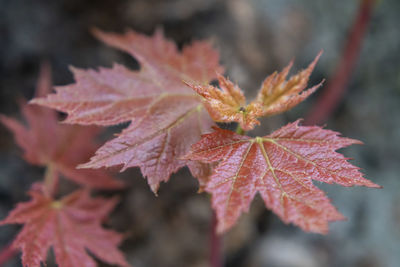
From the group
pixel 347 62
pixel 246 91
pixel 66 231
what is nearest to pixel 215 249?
pixel 66 231

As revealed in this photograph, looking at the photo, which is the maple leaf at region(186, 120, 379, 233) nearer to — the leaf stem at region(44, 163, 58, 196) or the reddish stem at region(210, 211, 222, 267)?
the reddish stem at region(210, 211, 222, 267)

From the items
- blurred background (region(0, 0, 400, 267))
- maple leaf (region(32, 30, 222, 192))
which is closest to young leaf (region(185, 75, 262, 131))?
maple leaf (region(32, 30, 222, 192))

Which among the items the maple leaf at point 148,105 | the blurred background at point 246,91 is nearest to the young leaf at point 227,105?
the maple leaf at point 148,105

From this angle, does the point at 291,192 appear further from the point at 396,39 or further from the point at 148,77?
the point at 396,39

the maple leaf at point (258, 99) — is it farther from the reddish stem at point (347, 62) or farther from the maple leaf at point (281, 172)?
the reddish stem at point (347, 62)

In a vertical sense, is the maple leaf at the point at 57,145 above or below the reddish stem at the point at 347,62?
below
